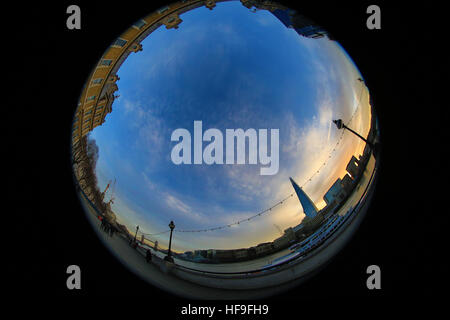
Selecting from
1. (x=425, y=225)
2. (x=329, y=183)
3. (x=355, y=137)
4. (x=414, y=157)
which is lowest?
(x=425, y=225)

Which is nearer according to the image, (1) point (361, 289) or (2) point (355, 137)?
(1) point (361, 289)

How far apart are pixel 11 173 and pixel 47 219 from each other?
104cm

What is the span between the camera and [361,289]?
16.5 feet

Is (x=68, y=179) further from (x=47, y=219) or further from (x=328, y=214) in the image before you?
(x=328, y=214)

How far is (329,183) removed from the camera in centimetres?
934

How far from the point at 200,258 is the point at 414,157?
26.5 feet

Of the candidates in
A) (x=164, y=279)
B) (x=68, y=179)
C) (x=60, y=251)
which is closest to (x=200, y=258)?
(x=164, y=279)

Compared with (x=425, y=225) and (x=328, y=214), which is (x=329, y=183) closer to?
(x=328, y=214)
